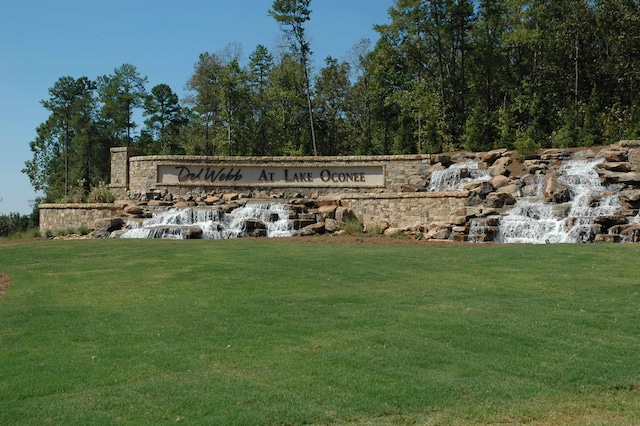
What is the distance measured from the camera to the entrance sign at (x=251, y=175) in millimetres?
30266

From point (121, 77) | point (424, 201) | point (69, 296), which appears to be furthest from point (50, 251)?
point (121, 77)

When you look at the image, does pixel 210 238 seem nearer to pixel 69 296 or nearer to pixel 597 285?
pixel 69 296

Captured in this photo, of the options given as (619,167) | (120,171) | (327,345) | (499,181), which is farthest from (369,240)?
(120,171)

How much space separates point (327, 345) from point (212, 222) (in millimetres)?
17491

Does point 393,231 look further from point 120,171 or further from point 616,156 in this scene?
point 120,171

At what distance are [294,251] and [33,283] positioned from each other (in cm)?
651

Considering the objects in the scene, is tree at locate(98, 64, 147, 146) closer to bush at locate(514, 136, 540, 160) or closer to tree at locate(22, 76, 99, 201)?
A: tree at locate(22, 76, 99, 201)

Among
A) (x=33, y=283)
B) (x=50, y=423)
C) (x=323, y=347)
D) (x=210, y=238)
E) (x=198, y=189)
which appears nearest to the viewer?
(x=50, y=423)

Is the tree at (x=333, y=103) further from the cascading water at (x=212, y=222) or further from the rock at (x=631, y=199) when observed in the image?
the rock at (x=631, y=199)

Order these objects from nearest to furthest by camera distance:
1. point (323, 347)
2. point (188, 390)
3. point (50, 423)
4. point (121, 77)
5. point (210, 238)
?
point (50, 423) → point (188, 390) → point (323, 347) → point (210, 238) → point (121, 77)

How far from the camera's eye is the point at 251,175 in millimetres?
30391

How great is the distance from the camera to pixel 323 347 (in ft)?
24.2

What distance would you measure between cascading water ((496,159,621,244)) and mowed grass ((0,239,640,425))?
614cm

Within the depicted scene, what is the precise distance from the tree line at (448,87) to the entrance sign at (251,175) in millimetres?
4839
